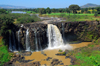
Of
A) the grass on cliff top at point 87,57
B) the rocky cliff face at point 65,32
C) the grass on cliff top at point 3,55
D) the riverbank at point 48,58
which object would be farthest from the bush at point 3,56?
the grass on cliff top at point 87,57

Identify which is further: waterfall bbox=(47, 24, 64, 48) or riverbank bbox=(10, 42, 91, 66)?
waterfall bbox=(47, 24, 64, 48)

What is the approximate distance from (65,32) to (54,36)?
10.3ft

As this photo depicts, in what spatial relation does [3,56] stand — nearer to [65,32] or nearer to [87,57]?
[87,57]

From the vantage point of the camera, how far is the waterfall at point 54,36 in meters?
23.2

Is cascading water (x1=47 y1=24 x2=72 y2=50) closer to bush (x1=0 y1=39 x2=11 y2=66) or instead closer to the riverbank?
the riverbank

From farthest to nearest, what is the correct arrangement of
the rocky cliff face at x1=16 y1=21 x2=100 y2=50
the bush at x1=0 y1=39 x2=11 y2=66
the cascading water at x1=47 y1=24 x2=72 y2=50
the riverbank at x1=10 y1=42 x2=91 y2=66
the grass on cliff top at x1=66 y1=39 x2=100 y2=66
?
1. the cascading water at x1=47 y1=24 x2=72 y2=50
2. the rocky cliff face at x1=16 y1=21 x2=100 y2=50
3. the riverbank at x1=10 y1=42 x2=91 y2=66
4. the bush at x1=0 y1=39 x2=11 y2=66
5. the grass on cliff top at x1=66 y1=39 x2=100 y2=66

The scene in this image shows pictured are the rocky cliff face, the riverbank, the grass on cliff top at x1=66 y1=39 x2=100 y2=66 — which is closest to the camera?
the grass on cliff top at x1=66 y1=39 x2=100 y2=66

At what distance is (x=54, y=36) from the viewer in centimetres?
2364

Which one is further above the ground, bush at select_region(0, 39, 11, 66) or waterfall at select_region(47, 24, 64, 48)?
waterfall at select_region(47, 24, 64, 48)

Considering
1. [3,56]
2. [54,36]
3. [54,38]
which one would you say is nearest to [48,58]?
[54,38]

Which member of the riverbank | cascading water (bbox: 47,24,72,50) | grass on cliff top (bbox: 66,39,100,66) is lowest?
the riverbank

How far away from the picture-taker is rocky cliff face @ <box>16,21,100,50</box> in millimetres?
21609

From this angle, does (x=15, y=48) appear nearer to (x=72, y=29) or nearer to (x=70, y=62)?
(x=70, y=62)

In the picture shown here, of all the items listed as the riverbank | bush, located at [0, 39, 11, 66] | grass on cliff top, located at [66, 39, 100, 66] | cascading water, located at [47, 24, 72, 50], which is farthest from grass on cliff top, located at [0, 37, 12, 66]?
grass on cliff top, located at [66, 39, 100, 66]
